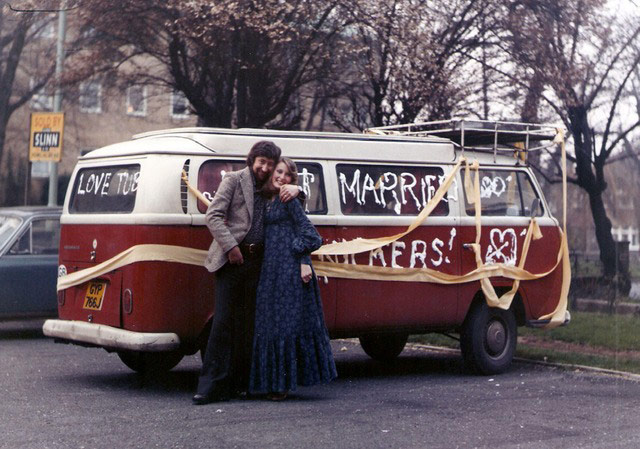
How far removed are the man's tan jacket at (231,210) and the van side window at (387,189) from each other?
1465mm

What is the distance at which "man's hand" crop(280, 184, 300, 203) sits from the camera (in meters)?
9.09

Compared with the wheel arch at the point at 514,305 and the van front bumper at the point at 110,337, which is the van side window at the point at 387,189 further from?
the van front bumper at the point at 110,337

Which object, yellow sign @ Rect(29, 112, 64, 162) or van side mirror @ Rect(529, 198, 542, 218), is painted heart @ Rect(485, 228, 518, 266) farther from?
yellow sign @ Rect(29, 112, 64, 162)

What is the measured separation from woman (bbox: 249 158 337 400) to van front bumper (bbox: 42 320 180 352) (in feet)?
2.34

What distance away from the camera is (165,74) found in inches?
960

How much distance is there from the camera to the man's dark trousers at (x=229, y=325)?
29.8 feet

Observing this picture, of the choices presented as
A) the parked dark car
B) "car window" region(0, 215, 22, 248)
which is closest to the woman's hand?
the parked dark car

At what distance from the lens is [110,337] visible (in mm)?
9430

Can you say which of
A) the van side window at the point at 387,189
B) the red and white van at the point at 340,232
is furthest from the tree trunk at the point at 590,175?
the van side window at the point at 387,189

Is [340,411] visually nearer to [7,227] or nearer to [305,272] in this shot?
[305,272]

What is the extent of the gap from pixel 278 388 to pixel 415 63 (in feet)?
33.8

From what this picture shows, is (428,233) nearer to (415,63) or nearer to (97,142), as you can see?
(415,63)

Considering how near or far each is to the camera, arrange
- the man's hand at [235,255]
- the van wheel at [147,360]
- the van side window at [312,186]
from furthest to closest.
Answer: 1. the van wheel at [147,360]
2. the van side window at [312,186]
3. the man's hand at [235,255]

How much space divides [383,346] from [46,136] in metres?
10.3
